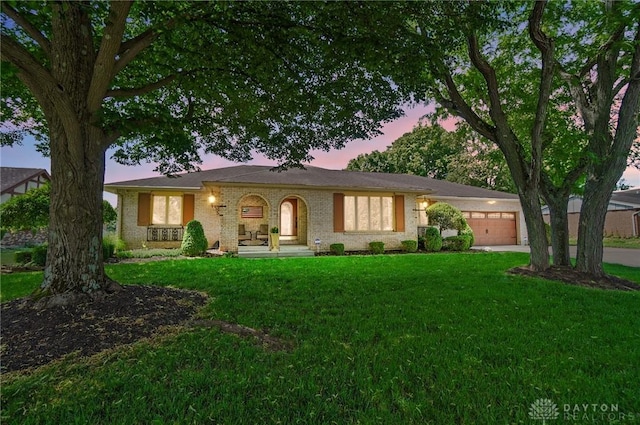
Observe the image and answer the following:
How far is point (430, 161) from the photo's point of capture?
32.0 metres

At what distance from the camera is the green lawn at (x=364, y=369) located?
6.61 feet

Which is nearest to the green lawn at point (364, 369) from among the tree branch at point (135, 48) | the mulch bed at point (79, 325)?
the mulch bed at point (79, 325)

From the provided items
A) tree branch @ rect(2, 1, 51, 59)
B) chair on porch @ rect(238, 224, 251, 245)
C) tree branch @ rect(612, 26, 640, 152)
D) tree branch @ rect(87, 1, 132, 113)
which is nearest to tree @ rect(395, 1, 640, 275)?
tree branch @ rect(612, 26, 640, 152)

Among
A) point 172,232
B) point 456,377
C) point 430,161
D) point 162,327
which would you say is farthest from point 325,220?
point 430,161

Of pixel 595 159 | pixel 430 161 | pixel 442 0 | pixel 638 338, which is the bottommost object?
pixel 638 338

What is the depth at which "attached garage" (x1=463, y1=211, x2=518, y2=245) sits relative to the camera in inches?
691

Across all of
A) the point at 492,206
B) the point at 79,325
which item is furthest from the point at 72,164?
the point at 492,206

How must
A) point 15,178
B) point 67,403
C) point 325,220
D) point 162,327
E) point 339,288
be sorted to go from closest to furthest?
1. point 67,403
2. point 162,327
3. point 339,288
4. point 325,220
5. point 15,178

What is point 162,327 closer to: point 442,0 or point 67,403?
point 67,403

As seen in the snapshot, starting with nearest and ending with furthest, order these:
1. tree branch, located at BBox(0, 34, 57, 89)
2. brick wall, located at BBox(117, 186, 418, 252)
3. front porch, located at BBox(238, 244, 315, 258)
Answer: tree branch, located at BBox(0, 34, 57, 89)
front porch, located at BBox(238, 244, 315, 258)
brick wall, located at BBox(117, 186, 418, 252)

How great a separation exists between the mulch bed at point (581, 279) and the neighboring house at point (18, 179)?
1117 inches

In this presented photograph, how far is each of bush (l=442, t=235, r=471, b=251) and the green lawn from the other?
31.6ft

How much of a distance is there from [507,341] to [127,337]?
412 cm

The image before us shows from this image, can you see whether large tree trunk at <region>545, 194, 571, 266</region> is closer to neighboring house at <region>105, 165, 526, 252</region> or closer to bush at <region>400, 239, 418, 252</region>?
bush at <region>400, 239, 418, 252</region>
